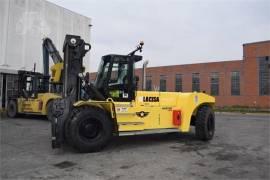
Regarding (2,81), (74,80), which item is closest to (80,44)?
(74,80)

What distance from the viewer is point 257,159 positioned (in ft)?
21.5

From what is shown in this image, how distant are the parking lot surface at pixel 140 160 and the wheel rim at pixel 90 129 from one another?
44 centimetres

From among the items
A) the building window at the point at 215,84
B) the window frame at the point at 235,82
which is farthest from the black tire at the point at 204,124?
the building window at the point at 215,84

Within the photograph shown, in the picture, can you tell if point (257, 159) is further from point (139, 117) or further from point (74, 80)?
point (74, 80)

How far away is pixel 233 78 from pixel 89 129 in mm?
40500

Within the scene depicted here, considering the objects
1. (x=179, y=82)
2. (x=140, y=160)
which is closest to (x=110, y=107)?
(x=140, y=160)

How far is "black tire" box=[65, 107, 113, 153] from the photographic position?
6.68 metres

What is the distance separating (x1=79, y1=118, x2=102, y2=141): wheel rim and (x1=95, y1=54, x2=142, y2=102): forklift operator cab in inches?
39.2

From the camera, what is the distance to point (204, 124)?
912 centimetres

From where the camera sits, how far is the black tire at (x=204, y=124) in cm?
912

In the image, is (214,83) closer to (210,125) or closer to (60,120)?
(210,125)

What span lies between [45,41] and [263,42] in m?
32.7

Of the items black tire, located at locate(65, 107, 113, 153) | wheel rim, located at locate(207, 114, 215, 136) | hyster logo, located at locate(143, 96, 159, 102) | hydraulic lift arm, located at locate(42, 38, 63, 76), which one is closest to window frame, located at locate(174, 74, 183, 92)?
hydraulic lift arm, located at locate(42, 38, 63, 76)

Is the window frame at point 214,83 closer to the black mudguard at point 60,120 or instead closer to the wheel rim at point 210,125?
the wheel rim at point 210,125
